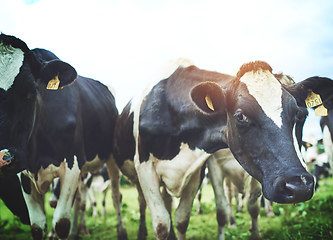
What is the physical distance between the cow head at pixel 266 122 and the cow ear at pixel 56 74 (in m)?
1.41

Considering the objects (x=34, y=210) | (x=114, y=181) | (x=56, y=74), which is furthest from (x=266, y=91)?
(x=114, y=181)

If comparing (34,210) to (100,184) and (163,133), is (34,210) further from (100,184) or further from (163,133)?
(100,184)

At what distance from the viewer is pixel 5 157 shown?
2551 mm

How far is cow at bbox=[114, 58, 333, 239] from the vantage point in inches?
93.6

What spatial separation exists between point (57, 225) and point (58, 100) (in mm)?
1401

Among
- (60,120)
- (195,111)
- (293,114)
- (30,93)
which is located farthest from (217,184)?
(30,93)

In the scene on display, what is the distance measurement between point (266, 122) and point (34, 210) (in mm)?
2827

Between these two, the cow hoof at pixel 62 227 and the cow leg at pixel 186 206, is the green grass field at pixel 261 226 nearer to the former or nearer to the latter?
the cow leg at pixel 186 206

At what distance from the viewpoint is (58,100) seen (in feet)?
11.7

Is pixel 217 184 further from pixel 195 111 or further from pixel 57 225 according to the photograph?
pixel 57 225

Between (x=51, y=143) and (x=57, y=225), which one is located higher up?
(x=51, y=143)

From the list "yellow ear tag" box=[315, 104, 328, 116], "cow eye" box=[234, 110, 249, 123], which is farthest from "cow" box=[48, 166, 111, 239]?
"yellow ear tag" box=[315, 104, 328, 116]

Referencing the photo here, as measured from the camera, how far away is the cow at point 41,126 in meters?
2.79

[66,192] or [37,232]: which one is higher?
[66,192]
